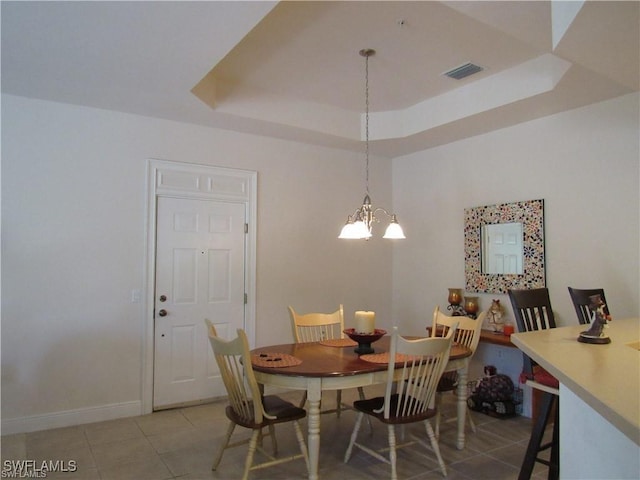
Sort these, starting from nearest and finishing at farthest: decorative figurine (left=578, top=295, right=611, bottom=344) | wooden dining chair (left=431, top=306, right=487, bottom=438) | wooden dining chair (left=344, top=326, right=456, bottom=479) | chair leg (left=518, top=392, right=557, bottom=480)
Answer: decorative figurine (left=578, top=295, right=611, bottom=344)
chair leg (left=518, top=392, right=557, bottom=480)
wooden dining chair (left=344, top=326, right=456, bottom=479)
wooden dining chair (left=431, top=306, right=487, bottom=438)

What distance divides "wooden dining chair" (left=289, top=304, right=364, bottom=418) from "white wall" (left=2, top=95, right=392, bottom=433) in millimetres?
818

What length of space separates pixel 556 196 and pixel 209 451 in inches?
137

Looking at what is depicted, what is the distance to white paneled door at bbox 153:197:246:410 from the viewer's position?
4152 millimetres

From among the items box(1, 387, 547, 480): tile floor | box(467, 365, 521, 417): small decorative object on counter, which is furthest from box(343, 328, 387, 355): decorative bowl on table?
box(467, 365, 521, 417): small decorative object on counter

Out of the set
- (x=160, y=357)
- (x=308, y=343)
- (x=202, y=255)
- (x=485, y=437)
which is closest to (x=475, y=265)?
(x=485, y=437)

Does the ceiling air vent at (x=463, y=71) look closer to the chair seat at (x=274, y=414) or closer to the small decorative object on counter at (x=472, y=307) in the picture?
the small decorative object on counter at (x=472, y=307)

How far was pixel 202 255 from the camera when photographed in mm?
4371

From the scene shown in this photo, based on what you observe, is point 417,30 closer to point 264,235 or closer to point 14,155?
point 264,235

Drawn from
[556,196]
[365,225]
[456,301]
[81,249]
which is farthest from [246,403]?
[556,196]

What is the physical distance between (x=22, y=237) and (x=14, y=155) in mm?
649

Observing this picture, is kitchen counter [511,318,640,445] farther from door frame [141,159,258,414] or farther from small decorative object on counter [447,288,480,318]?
door frame [141,159,258,414]

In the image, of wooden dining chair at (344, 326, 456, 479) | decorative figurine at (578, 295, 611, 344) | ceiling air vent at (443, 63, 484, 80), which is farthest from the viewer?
ceiling air vent at (443, 63, 484, 80)

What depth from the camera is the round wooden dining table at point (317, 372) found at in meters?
2.60

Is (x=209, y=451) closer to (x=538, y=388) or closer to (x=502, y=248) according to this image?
(x=538, y=388)
